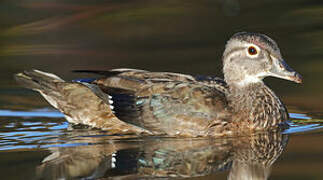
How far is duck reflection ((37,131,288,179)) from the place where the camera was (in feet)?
27.4

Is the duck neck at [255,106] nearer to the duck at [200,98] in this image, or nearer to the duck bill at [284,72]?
the duck at [200,98]

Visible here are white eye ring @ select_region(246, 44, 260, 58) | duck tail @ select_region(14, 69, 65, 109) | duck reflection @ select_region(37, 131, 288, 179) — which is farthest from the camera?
duck tail @ select_region(14, 69, 65, 109)

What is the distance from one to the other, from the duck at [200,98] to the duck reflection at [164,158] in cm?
30

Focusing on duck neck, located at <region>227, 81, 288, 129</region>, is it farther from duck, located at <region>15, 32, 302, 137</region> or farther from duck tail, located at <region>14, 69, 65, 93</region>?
duck tail, located at <region>14, 69, 65, 93</region>

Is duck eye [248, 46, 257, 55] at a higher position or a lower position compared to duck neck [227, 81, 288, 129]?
higher

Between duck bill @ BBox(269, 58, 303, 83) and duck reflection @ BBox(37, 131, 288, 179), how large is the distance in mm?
719

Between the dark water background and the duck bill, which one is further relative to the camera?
the duck bill

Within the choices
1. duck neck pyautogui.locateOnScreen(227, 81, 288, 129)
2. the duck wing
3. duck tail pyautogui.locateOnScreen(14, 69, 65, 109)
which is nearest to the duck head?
duck neck pyautogui.locateOnScreen(227, 81, 288, 129)

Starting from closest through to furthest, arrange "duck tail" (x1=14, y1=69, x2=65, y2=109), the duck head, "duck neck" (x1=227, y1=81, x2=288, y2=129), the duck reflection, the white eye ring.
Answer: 1. the duck reflection
2. "duck neck" (x1=227, y1=81, x2=288, y2=129)
3. the duck head
4. the white eye ring
5. "duck tail" (x1=14, y1=69, x2=65, y2=109)

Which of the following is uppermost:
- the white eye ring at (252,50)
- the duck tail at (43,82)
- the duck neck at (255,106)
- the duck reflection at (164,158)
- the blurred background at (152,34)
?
the blurred background at (152,34)

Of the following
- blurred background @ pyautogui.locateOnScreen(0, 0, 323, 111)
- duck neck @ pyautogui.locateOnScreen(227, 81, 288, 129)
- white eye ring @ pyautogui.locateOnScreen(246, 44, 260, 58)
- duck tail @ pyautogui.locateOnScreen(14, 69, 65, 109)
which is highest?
blurred background @ pyautogui.locateOnScreen(0, 0, 323, 111)

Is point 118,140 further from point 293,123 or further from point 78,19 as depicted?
point 78,19

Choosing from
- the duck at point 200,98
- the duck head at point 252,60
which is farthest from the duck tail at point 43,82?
the duck head at point 252,60

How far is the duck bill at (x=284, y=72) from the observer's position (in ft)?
34.0
